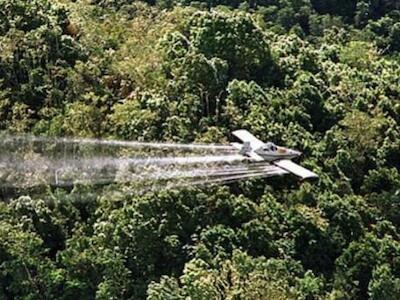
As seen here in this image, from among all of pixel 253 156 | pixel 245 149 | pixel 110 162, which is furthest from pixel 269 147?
pixel 110 162

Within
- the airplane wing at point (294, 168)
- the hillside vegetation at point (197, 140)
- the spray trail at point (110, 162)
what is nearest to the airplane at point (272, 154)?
the airplane wing at point (294, 168)

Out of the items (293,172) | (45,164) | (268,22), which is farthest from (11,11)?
(268,22)

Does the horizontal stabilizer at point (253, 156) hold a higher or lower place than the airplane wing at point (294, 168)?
higher

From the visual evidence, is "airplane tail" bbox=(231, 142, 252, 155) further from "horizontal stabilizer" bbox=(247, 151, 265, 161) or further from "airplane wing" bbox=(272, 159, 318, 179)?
"airplane wing" bbox=(272, 159, 318, 179)

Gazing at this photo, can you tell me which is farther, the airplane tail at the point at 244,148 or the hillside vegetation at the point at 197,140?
the airplane tail at the point at 244,148

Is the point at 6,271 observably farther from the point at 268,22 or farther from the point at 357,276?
the point at 268,22

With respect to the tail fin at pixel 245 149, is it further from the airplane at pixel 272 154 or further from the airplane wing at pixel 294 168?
the airplane wing at pixel 294 168
